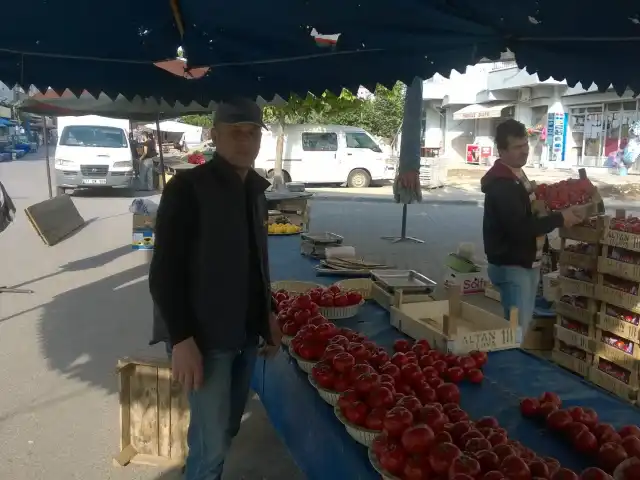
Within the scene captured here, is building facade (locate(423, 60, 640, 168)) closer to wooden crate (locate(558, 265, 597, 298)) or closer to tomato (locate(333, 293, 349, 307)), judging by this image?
wooden crate (locate(558, 265, 597, 298))

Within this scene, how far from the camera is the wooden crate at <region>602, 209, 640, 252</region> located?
4039 millimetres

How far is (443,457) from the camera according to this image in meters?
1.75

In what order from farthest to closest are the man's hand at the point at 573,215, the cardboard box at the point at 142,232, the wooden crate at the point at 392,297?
the cardboard box at the point at 142,232 → the man's hand at the point at 573,215 → the wooden crate at the point at 392,297

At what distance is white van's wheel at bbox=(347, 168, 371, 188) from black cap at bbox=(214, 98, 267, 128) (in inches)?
718

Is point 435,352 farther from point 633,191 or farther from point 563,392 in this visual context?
point 633,191

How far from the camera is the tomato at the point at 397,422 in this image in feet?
6.30

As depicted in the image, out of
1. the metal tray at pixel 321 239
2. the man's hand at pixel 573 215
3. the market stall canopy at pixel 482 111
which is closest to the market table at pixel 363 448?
the man's hand at pixel 573 215

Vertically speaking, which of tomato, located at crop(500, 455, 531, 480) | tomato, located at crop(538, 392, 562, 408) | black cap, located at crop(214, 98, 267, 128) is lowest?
tomato, located at crop(538, 392, 562, 408)

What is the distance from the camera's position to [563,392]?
258cm

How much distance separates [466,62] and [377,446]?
217 cm

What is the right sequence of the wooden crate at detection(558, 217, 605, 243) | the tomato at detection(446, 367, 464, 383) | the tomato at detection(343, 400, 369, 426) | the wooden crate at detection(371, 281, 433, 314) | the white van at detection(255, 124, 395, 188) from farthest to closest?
1. the white van at detection(255, 124, 395, 188)
2. the wooden crate at detection(558, 217, 605, 243)
3. the wooden crate at detection(371, 281, 433, 314)
4. the tomato at detection(446, 367, 464, 383)
5. the tomato at detection(343, 400, 369, 426)

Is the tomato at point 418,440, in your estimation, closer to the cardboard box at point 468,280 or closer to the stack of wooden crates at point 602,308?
the cardboard box at point 468,280

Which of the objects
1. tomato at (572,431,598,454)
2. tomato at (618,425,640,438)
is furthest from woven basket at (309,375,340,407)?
tomato at (618,425,640,438)

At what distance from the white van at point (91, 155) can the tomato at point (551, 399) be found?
660 inches
